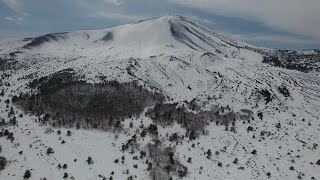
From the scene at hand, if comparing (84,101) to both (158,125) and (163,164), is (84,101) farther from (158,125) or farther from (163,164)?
(163,164)

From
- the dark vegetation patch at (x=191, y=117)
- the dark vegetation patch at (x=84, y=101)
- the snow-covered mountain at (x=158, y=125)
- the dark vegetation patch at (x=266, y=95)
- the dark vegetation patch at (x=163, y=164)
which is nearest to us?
the dark vegetation patch at (x=163, y=164)

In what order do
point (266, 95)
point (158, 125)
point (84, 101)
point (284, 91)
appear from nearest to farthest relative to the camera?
1. point (158, 125)
2. point (84, 101)
3. point (266, 95)
4. point (284, 91)

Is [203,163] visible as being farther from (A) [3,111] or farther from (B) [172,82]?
(B) [172,82]

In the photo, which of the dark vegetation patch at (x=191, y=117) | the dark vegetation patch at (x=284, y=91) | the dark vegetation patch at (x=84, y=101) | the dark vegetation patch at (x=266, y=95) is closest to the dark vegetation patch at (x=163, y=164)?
the dark vegetation patch at (x=191, y=117)

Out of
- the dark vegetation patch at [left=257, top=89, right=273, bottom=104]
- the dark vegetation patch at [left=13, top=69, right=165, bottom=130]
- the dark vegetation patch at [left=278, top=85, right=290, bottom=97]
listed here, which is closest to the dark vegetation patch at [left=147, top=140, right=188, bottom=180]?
the dark vegetation patch at [left=13, top=69, right=165, bottom=130]

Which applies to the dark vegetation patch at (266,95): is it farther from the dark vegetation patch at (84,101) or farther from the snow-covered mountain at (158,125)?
the dark vegetation patch at (84,101)

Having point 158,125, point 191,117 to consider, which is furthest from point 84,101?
point 191,117
